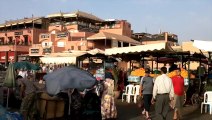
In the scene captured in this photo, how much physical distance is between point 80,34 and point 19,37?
14.8 meters

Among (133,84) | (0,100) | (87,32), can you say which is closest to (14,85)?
(0,100)

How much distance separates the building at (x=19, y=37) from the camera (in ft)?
161

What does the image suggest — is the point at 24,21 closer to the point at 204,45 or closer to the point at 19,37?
the point at 19,37

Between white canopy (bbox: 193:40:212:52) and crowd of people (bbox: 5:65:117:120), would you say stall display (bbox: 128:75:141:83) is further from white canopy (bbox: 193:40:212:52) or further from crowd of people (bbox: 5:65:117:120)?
crowd of people (bbox: 5:65:117:120)

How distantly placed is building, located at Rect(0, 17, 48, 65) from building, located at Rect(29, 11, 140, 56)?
2665 mm

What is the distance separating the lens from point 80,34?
43.9 meters

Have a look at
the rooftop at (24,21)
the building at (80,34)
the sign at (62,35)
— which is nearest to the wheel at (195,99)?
the building at (80,34)

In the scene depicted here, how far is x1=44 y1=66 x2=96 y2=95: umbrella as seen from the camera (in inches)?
380

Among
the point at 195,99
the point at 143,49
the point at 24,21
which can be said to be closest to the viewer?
the point at 143,49

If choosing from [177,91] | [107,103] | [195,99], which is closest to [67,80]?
[107,103]

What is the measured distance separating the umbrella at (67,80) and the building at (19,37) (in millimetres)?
35761

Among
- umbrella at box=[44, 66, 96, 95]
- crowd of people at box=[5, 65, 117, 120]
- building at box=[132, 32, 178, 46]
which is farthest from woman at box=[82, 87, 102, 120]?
building at box=[132, 32, 178, 46]

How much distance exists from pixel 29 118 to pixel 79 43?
31.7 m

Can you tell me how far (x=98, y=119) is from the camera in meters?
10.6
